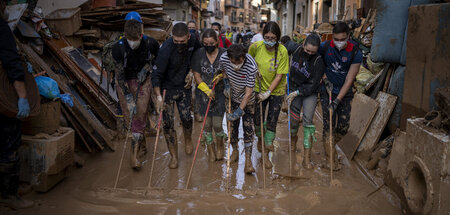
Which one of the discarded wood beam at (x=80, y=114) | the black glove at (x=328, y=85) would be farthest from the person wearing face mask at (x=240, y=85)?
the discarded wood beam at (x=80, y=114)

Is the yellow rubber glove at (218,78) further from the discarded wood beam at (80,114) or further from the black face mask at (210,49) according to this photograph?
the discarded wood beam at (80,114)

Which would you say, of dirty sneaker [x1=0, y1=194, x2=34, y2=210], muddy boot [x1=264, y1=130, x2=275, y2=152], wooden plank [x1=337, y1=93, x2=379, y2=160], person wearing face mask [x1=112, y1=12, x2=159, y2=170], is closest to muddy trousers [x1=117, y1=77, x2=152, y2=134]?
person wearing face mask [x1=112, y1=12, x2=159, y2=170]

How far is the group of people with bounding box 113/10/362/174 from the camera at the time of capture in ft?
14.3

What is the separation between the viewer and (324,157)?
5.17 meters

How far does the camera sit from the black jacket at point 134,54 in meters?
4.45

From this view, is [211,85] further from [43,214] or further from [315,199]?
[43,214]

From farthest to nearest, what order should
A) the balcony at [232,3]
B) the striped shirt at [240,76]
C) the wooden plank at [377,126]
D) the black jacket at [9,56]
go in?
the balcony at [232,3]
the wooden plank at [377,126]
the striped shirt at [240,76]
the black jacket at [9,56]

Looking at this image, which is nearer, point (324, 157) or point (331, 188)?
point (331, 188)

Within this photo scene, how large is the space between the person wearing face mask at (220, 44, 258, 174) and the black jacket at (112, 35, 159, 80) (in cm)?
108

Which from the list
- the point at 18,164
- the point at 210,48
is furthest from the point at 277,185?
the point at 18,164

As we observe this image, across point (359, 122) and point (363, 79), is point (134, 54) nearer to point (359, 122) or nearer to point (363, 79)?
point (359, 122)

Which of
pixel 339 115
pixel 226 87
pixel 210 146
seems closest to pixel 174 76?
pixel 226 87

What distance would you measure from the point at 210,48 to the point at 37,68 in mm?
2614

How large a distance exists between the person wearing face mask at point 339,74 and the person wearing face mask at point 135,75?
7.92ft
